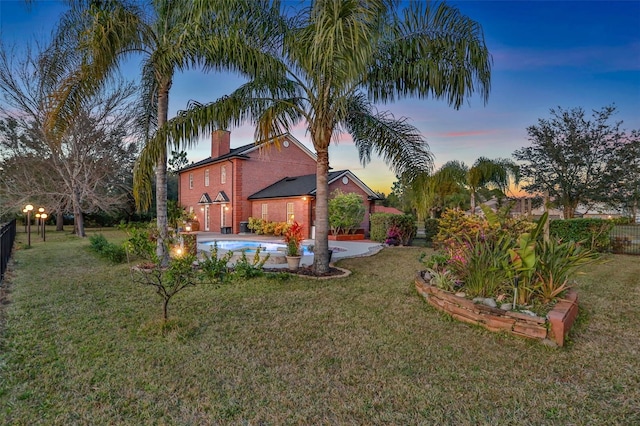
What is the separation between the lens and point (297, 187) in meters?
21.2

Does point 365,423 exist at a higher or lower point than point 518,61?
lower

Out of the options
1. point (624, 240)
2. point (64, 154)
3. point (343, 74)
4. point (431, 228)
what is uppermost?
point (64, 154)

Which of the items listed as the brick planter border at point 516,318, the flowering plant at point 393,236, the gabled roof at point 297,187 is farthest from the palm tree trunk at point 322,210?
the gabled roof at point 297,187

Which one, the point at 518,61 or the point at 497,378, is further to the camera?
the point at 518,61

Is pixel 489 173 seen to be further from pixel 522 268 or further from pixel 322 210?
pixel 522 268

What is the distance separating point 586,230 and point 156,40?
52.0 feet

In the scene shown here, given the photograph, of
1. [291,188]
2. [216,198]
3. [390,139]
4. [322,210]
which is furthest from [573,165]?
[216,198]

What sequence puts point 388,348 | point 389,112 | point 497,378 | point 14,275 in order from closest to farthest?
point 497,378
point 388,348
point 14,275
point 389,112

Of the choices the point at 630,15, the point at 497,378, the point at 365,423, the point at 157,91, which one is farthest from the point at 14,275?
the point at 630,15

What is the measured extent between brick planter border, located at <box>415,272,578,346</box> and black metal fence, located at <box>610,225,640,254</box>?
441 inches

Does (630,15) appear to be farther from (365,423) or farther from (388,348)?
(365,423)

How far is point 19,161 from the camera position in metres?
22.2

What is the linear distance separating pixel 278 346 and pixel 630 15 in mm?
12695

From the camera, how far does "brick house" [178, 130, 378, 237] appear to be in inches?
813
